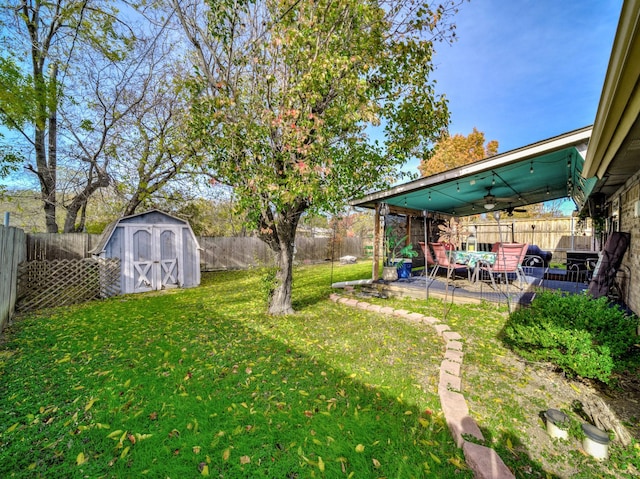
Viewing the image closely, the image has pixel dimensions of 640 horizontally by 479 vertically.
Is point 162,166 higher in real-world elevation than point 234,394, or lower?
higher

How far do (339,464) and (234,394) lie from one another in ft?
4.15

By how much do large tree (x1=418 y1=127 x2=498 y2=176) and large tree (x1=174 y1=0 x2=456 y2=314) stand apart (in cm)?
1636

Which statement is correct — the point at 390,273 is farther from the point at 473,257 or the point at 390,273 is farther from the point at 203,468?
the point at 203,468

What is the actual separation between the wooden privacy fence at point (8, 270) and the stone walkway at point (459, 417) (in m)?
6.55

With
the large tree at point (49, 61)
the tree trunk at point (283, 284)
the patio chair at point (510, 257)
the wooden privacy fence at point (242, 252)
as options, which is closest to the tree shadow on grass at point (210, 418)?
the tree trunk at point (283, 284)

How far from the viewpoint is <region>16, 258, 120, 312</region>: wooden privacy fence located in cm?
582

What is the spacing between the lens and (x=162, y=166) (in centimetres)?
970

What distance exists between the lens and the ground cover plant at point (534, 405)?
5.96 ft

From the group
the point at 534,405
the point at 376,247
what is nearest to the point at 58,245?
the point at 376,247

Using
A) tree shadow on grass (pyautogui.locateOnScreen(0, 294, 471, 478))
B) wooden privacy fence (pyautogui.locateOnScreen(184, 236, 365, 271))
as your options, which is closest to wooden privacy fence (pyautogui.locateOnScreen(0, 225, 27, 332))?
tree shadow on grass (pyautogui.locateOnScreen(0, 294, 471, 478))

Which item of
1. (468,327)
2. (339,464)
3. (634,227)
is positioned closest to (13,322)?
(339,464)

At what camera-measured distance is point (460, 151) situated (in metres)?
20.5

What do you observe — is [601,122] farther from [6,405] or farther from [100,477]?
[6,405]

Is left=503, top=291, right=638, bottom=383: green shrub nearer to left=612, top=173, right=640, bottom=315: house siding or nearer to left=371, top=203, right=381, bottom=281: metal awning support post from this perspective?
left=612, top=173, right=640, bottom=315: house siding
